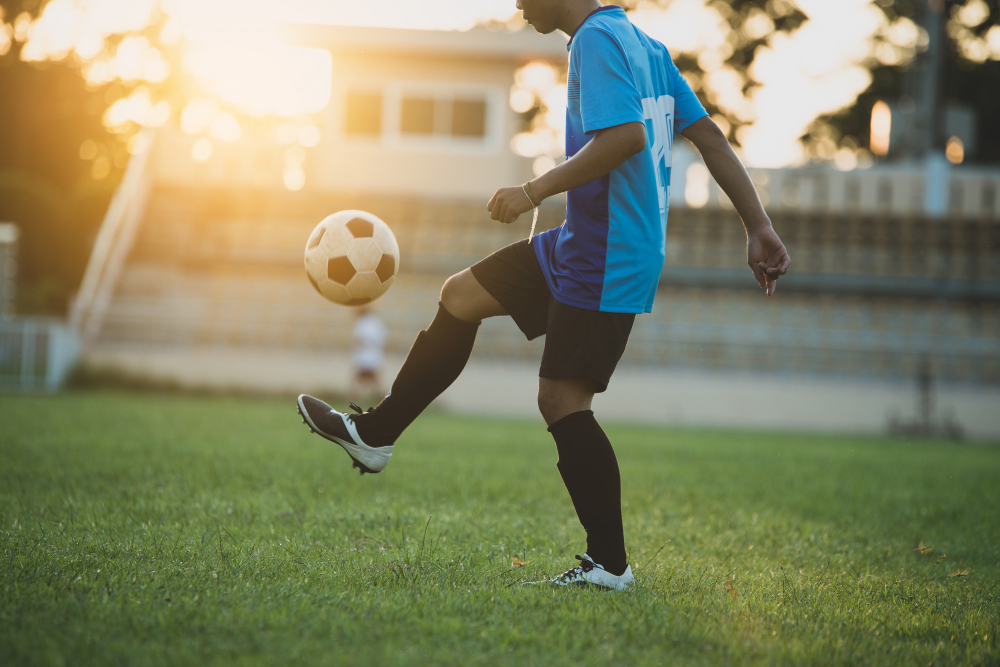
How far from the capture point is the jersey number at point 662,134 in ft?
9.07

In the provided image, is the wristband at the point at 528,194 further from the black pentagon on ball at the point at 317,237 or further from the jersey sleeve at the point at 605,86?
the black pentagon on ball at the point at 317,237

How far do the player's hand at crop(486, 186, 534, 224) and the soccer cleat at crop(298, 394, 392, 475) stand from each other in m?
0.97

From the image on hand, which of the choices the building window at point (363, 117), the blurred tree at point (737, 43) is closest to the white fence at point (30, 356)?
the building window at point (363, 117)

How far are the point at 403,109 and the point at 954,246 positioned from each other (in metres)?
12.9

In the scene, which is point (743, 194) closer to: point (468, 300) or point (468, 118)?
point (468, 300)

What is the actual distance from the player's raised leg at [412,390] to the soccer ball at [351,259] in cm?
51

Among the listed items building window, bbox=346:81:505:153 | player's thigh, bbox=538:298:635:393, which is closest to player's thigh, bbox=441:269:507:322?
player's thigh, bbox=538:298:635:393

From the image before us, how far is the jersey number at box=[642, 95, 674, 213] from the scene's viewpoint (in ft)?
9.07

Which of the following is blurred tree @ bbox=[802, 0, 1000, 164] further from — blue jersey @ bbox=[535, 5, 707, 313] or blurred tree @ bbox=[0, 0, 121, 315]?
blue jersey @ bbox=[535, 5, 707, 313]

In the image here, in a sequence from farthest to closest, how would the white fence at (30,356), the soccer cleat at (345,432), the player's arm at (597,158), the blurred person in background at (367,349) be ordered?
1. the white fence at (30,356)
2. the blurred person in background at (367,349)
3. the soccer cleat at (345,432)
4. the player's arm at (597,158)

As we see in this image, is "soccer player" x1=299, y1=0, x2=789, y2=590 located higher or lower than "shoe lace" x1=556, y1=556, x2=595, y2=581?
higher

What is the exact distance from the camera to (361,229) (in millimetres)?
3592

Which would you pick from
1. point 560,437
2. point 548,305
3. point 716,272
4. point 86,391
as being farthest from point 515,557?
point 716,272

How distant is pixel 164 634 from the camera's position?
2129 mm
